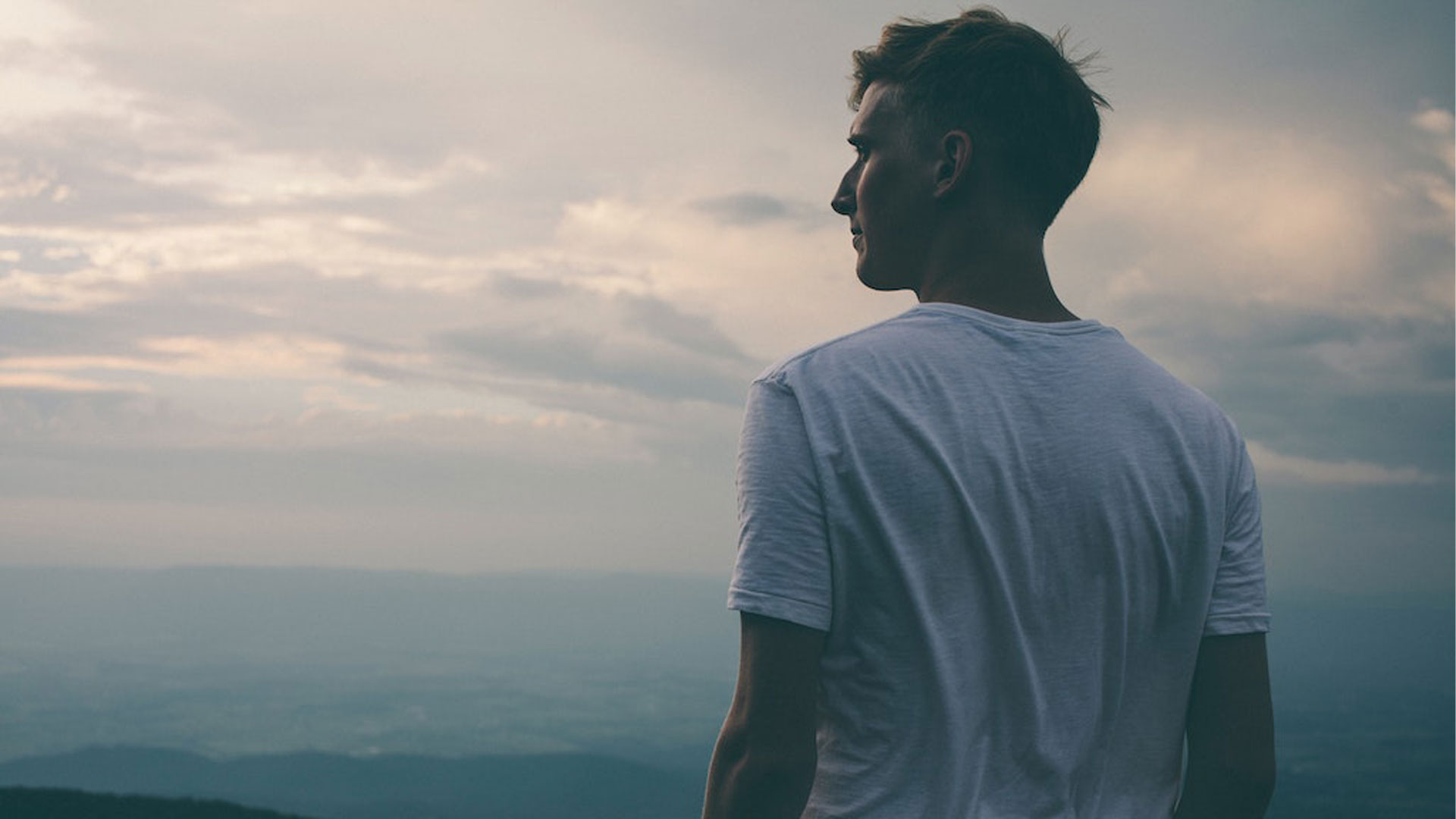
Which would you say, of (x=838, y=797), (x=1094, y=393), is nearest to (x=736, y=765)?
(x=838, y=797)

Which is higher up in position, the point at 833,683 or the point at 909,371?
the point at 909,371

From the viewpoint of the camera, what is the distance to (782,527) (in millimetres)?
1775

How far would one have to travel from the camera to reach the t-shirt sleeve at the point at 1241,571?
206 centimetres

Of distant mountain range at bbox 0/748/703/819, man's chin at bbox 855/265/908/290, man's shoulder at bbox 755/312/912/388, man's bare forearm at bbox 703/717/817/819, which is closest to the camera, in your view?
man's bare forearm at bbox 703/717/817/819

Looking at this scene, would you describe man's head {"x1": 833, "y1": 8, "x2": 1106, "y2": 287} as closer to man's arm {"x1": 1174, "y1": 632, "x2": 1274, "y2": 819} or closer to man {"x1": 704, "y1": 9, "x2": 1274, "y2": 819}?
man {"x1": 704, "y1": 9, "x2": 1274, "y2": 819}

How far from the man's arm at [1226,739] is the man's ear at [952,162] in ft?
3.21

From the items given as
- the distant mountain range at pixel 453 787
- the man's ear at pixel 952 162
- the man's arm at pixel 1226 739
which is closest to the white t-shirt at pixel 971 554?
the man's arm at pixel 1226 739

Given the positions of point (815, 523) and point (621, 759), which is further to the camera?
point (621, 759)

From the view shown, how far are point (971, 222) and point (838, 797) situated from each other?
105cm

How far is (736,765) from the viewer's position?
172 centimetres

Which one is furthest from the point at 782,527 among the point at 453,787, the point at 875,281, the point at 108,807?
the point at 453,787

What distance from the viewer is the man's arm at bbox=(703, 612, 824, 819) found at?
1711mm

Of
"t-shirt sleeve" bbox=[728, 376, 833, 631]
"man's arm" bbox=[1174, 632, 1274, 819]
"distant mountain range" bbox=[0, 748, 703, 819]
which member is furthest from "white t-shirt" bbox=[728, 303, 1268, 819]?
"distant mountain range" bbox=[0, 748, 703, 819]

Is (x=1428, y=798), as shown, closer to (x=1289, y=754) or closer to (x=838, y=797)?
(x=1289, y=754)
